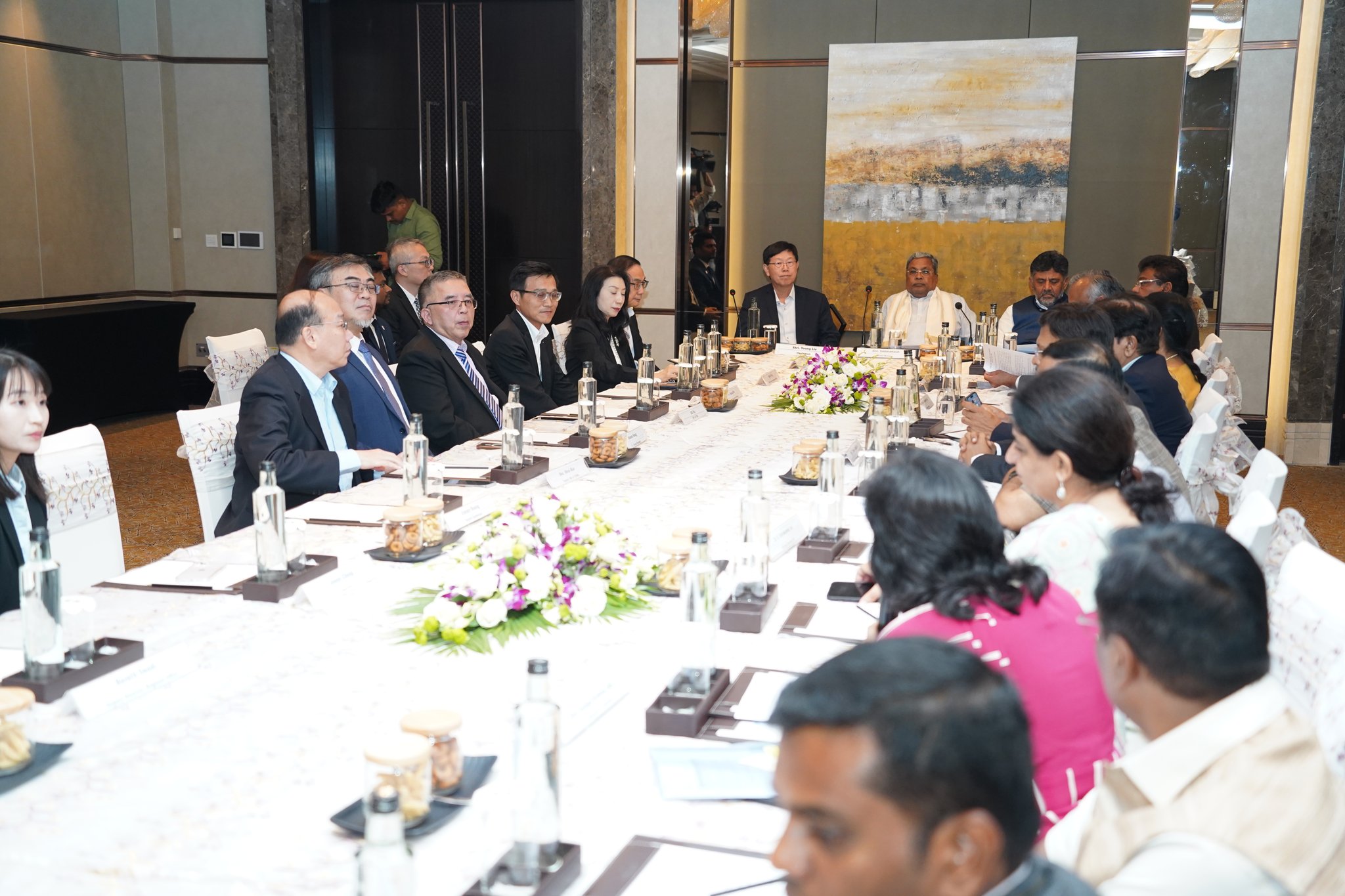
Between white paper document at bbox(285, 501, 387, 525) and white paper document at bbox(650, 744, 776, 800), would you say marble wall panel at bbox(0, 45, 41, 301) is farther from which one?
white paper document at bbox(650, 744, 776, 800)

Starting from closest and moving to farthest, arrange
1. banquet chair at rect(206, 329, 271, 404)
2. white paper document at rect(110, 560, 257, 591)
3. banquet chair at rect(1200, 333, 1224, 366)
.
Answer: white paper document at rect(110, 560, 257, 591) < banquet chair at rect(206, 329, 271, 404) < banquet chair at rect(1200, 333, 1224, 366)

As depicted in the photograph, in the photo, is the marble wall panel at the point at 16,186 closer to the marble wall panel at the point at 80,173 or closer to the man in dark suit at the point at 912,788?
the marble wall panel at the point at 80,173

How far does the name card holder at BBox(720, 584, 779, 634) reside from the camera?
7.68 ft

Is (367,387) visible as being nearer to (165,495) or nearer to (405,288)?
(405,288)

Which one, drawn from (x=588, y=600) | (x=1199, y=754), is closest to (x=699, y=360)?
(x=588, y=600)

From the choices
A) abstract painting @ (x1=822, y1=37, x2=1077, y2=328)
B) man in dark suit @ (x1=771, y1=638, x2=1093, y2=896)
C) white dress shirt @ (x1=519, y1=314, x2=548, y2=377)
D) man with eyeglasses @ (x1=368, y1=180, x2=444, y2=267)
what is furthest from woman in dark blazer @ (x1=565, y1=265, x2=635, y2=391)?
man in dark suit @ (x1=771, y1=638, x2=1093, y2=896)

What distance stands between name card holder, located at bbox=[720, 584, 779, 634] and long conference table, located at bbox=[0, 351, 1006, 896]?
0.05 metres

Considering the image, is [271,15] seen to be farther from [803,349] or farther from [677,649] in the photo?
[677,649]

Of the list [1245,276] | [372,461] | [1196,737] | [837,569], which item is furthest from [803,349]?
[1196,737]

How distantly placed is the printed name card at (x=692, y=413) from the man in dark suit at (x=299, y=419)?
1.34m

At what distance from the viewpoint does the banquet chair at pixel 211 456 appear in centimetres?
355

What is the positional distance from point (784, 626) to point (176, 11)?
8.72 m

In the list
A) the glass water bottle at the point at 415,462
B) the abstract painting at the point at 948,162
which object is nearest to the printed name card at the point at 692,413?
the glass water bottle at the point at 415,462

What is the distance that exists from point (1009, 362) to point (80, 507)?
4065mm
